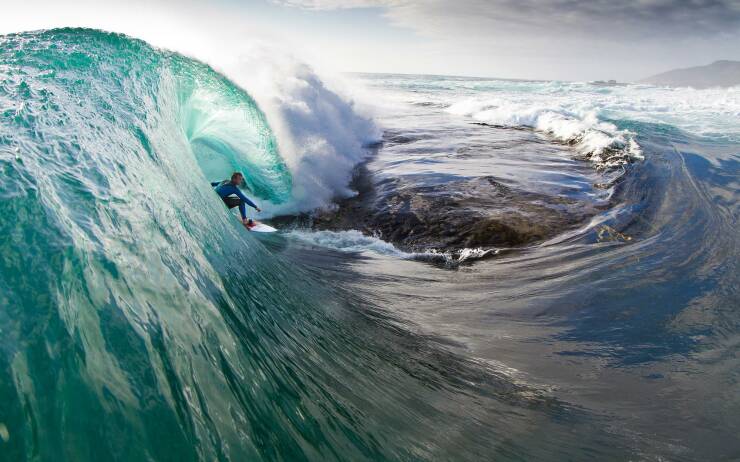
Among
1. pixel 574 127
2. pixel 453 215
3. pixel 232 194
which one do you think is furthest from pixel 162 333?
pixel 574 127

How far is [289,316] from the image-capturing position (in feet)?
12.6

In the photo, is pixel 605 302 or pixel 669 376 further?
pixel 605 302

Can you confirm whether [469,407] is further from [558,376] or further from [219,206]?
[219,206]

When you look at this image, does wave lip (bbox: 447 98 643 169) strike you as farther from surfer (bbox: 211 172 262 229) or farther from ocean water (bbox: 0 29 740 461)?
surfer (bbox: 211 172 262 229)

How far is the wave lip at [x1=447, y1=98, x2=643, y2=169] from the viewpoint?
14305 mm

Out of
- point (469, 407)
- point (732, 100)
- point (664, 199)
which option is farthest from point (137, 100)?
point (732, 100)

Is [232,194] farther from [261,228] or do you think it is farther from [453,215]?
[453,215]

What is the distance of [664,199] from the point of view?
384 inches

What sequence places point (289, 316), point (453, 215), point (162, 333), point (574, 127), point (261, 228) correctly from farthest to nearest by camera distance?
point (574, 127)
point (453, 215)
point (261, 228)
point (289, 316)
point (162, 333)

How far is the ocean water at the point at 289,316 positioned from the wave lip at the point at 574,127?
5549mm

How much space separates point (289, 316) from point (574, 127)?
19.2m

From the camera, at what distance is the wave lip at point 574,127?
14305mm

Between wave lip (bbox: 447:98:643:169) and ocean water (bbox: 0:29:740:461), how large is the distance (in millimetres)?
5549

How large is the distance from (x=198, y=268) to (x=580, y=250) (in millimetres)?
5961
